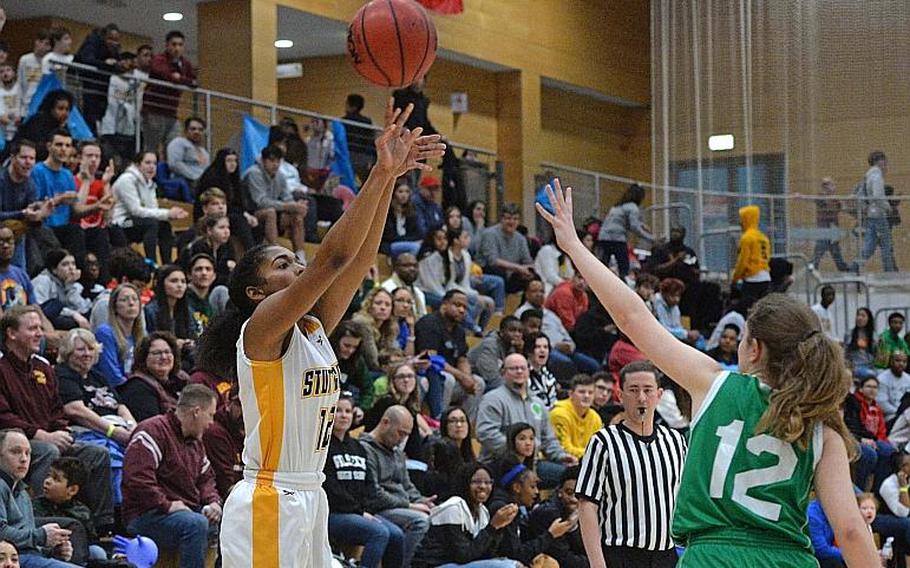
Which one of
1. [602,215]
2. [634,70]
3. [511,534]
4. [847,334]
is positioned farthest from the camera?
[634,70]

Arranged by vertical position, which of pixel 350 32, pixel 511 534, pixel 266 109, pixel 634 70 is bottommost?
pixel 511 534

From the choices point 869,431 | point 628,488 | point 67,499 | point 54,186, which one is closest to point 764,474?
point 628,488

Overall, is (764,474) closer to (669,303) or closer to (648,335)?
(648,335)

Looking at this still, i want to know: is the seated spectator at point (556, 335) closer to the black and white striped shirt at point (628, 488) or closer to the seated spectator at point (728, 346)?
the seated spectator at point (728, 346)

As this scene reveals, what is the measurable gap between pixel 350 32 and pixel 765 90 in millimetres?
14424

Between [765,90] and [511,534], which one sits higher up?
[765,90]

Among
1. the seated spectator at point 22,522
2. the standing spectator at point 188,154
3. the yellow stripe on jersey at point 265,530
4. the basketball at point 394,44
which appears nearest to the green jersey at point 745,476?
the yellow stripe on jersey at point 265,530

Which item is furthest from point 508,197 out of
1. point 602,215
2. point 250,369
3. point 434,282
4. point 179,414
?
point 250,369

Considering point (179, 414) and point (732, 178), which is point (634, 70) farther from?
point (179, 414)

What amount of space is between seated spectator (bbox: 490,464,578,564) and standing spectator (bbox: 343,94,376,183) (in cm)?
715

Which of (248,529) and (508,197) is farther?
(508,197)

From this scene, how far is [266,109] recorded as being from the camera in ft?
55.3

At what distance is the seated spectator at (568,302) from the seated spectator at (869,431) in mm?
2864

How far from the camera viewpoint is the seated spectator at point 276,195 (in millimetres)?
13641
